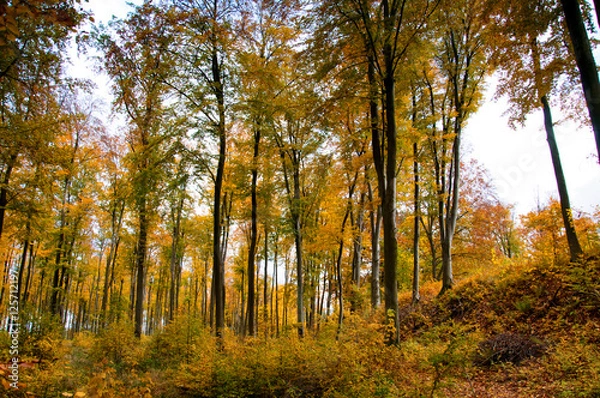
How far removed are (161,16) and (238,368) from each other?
863cm

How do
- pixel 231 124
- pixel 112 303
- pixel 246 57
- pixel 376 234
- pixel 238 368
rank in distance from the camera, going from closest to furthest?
pixel 238 368, pixel 246 57, pixel 231 124, pixel 376 234, pixel 112 303

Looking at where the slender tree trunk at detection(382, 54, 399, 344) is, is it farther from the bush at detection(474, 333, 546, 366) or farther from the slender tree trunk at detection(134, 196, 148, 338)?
the slender tree trunk at detection(134, 196, 148, 338)

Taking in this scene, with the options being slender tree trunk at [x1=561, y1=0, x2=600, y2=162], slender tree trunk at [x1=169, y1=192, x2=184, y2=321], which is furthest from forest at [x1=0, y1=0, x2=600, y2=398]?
slender tree trunk at [x1=169, y1=192, x2=184, y2=321]

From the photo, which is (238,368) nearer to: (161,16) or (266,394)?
(266,394)

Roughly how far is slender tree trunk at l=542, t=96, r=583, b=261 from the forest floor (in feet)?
1.51

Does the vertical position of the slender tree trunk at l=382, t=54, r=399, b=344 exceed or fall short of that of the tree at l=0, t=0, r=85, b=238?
it falls short

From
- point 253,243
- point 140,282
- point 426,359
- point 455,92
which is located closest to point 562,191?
point 455,92

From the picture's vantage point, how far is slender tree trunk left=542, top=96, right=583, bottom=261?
7.39 meters

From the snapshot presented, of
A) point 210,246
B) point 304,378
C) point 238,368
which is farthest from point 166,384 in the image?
point 210,246

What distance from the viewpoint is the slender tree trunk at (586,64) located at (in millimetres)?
4155

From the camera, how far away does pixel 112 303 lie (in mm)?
15445

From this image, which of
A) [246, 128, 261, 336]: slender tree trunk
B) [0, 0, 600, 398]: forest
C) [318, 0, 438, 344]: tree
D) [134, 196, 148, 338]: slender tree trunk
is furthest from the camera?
[134, 196, 148, 338]: slender tree trunk

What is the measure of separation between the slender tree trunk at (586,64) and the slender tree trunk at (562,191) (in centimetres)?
406

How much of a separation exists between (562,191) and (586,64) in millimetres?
4402
